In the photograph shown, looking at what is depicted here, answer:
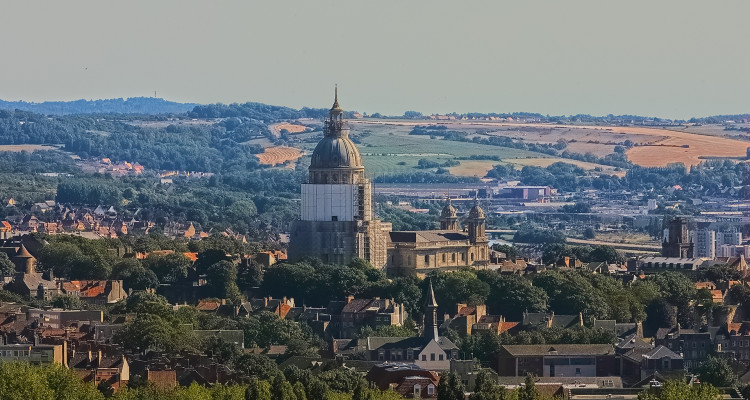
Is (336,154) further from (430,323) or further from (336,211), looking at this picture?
(430,323)

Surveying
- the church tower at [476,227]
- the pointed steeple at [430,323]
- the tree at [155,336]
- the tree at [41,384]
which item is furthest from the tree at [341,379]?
the church tower at [476,227]

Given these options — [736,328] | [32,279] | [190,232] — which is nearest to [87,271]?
[32,279]

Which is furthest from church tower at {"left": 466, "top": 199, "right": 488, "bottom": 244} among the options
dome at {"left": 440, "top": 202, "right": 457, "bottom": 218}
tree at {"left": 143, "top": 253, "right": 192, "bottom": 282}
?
tree at {"left": 143, "top": 253, "right": 192, "bottom": 282}

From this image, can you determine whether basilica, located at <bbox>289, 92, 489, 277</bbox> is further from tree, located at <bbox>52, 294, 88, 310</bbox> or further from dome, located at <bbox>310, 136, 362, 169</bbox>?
tree, located at <bbox>52, 294, 88, 310</bbox>

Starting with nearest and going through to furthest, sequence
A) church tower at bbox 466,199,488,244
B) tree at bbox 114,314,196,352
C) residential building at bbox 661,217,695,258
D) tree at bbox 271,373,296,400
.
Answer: tree at bbox 271,373,296,400 < tree at bbox 114,314,196,352 < church tower at bbox 466,199,488,244 < residential building at bbox 661,217,695,258

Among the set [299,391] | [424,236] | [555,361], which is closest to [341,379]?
[299,391]

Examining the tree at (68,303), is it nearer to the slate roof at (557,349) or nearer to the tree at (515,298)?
the tree at (515,298)

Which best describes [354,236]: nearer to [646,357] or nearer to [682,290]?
[682,290]
